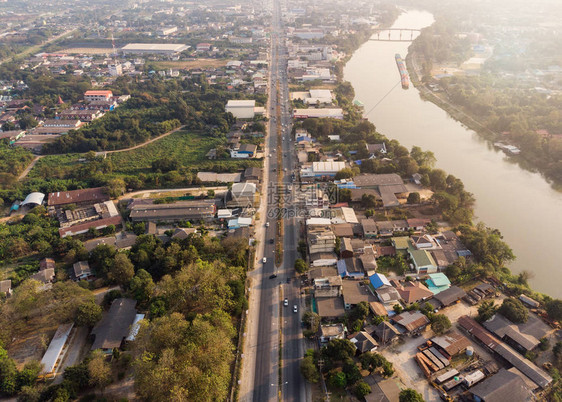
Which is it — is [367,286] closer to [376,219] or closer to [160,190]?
[376,219]

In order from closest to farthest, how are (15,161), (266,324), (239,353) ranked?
(239,353) → (266,324) → (15,161)

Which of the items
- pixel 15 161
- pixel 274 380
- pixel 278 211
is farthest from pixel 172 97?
pixel 274 380

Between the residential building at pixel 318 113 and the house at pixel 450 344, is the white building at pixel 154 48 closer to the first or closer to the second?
the residential building at pixel 318 113

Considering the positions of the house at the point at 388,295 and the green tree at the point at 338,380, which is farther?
the house at the point at 388,295

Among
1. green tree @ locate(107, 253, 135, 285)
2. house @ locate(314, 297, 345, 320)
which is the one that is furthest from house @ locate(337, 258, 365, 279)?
green tree @ locate(107, 253, 135, 285)

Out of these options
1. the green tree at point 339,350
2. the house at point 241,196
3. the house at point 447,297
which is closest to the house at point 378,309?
the house at point 447,297

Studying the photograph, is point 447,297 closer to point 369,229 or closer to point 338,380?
point 369,229

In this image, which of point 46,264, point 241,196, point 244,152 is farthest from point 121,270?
point 244,152
